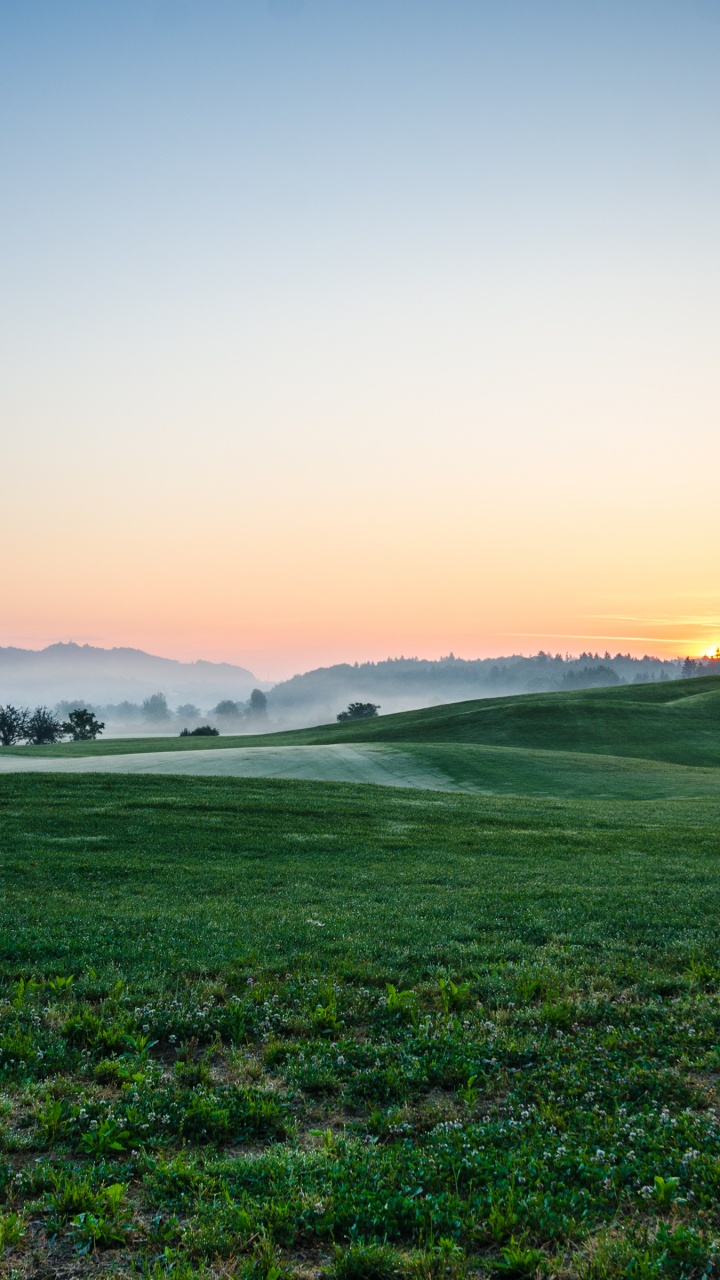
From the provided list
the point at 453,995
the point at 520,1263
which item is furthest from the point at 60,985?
the point at 520,1263

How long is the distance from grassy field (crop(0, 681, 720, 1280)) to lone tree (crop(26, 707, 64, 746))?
5874 inches

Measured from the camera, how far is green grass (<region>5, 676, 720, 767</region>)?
261 feet

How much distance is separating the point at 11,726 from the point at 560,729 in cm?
12088

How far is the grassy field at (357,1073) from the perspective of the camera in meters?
6.04

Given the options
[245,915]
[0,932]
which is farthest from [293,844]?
[0,932]

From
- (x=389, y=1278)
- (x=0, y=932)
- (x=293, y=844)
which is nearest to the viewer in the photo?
(x=389, y=1278)

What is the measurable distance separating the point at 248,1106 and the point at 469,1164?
2647 millimetres

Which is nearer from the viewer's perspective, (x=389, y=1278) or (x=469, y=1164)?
(x=389, y=1278)

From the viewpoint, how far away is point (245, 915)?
1570 centimetres

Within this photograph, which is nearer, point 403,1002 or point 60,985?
point 403,1002

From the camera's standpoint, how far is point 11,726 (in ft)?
497

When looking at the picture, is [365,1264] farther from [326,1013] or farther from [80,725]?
[80,725]

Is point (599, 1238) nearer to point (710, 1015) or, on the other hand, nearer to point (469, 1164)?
point (469, 1164)

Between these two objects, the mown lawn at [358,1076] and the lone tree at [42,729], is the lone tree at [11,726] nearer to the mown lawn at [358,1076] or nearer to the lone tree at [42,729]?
the lone tree at [42,729]
